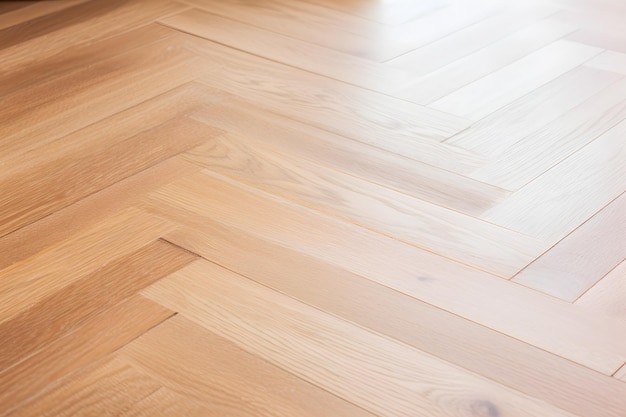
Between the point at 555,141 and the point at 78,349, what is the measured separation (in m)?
0.76

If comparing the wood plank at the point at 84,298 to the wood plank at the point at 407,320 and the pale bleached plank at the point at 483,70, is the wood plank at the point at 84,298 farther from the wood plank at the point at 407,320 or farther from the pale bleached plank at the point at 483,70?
the pale bleached plank at the point at 483,70

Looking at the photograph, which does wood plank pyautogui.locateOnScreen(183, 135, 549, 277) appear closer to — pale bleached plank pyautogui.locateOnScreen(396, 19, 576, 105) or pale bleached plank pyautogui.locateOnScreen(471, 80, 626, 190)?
pale bleached plank pyautogui.locateOnScreen(471, 80, 626, 190)

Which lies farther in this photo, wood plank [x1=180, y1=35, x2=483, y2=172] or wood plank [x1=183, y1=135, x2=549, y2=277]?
wood plank [x1=180, y1=35, x2=483, y2=172]

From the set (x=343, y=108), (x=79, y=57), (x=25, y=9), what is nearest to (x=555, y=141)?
(x=343, y=108)

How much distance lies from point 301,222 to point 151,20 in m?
0.88

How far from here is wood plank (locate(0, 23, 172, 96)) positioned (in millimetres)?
1611

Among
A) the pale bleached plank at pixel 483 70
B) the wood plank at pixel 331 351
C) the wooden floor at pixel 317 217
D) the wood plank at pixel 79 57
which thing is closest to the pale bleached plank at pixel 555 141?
the wooden floor at pixel 317 217

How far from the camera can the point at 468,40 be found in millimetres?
1699

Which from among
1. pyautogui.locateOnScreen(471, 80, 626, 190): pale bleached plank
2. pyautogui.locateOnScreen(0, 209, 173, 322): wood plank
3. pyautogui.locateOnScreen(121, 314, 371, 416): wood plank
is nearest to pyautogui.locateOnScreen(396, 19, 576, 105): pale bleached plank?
pyautogui.locateOnScreen(471, 80, 626, 190): pale bleached plank

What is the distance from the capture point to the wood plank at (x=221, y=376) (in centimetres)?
85

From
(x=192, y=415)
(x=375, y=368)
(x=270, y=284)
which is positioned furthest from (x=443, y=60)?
(x=192, y=415)

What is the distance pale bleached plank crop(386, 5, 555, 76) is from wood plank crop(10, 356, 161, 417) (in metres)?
0.86

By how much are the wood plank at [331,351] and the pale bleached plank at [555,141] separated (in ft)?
1.26

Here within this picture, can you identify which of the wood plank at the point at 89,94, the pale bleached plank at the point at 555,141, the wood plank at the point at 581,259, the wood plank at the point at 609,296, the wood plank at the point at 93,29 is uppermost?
the wood plank at the point at 93,29
